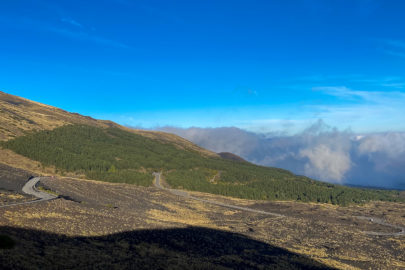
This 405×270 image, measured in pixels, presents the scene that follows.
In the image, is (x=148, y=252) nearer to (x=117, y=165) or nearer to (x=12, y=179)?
(x=12, y=179)

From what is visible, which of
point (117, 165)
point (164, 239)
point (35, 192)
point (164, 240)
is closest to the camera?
point (164, 240)

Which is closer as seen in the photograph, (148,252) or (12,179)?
(148,252)

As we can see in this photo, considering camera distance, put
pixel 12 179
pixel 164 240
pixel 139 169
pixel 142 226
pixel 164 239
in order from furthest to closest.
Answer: pixel 139 169, pixel 12 179, pixel 142 226, pixel 164 239, pixel 164 240

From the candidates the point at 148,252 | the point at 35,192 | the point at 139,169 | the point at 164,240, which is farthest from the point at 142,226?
the point at 139,169

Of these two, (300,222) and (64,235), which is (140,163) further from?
(64,235)

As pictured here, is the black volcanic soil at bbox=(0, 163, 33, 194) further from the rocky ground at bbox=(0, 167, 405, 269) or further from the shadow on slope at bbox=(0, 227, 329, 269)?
the shadow on slope at bbox=(0, 227, 329, 269)

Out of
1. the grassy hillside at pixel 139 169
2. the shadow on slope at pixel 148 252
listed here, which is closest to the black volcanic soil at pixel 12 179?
the shadow on slope at pixel 148 252

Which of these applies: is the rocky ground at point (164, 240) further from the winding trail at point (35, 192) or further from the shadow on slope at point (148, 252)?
the winding trail at point (35, 192)

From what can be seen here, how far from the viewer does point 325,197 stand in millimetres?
173625

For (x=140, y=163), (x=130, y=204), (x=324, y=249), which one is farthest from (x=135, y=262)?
(x=140, y=163)

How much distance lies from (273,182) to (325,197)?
3003 centimetres

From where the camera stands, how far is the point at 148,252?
3919 cm

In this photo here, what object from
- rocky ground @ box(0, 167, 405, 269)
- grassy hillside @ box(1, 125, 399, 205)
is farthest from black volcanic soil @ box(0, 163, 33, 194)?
grassy hillside @ box(1, 125, 399, 205)

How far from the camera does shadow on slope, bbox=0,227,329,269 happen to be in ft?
97.1
